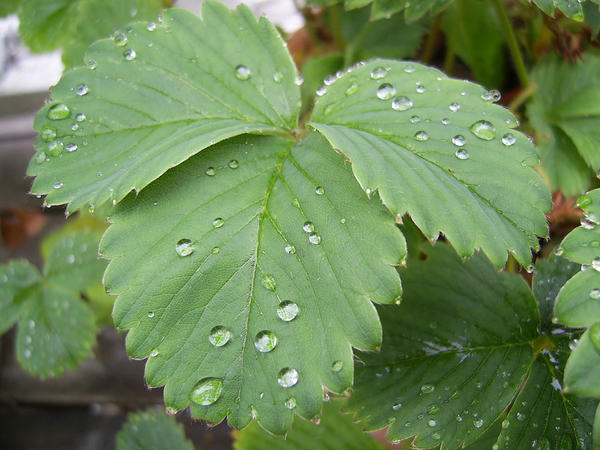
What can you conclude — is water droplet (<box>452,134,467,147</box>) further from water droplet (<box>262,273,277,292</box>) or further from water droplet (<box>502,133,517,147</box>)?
water droplet (<box>262,273,277,292</box>)

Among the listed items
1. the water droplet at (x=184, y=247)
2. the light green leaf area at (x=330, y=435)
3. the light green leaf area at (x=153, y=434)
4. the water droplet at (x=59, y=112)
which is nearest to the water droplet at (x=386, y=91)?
the water droplet at (x=184, y=247)

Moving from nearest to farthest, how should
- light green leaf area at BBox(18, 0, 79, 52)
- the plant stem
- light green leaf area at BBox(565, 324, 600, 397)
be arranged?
1. light green leaf area at BBox(565, 324, 600, 397)
2. the plant stem
3. light green leaf area at BBox(18, 0, 79, 52)

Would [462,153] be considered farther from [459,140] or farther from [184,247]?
[184,247]

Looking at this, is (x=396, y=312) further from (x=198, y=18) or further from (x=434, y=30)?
(x=434, y=30)

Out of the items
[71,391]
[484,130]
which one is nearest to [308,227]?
[484,130]

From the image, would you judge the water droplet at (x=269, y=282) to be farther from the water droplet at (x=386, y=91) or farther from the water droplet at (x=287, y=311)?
the water droplet at (x=386, y=91)

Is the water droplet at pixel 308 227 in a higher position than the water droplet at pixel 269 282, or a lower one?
higher

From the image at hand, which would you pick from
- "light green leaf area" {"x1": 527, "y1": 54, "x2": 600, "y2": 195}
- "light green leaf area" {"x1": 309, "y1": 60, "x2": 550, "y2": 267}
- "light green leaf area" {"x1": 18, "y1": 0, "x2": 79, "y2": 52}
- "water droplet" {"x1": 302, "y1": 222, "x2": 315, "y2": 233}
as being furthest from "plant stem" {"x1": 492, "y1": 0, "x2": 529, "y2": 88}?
"light green leaf area" {"x1": 18, "y1": 0, "x2": 79, "y2": 52}
